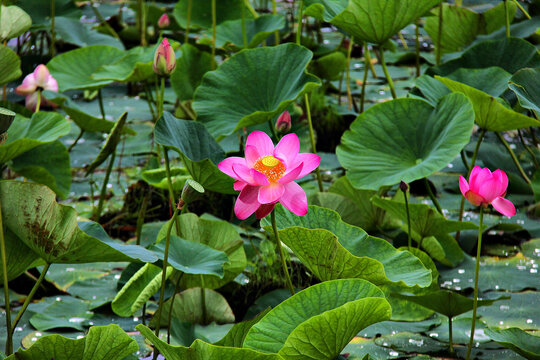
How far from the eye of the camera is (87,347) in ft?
3.37

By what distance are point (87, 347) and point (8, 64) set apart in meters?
1.03

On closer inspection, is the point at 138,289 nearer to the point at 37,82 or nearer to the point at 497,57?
the point at 37,82

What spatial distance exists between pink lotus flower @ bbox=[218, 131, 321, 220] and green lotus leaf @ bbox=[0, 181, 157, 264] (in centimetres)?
24

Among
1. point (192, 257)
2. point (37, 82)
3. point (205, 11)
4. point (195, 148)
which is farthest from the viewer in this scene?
point (205, 11)

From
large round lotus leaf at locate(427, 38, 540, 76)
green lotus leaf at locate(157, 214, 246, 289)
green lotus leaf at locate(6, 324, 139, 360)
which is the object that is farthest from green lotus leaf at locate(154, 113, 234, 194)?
large round lotus leaf at locate(427, 38, 540, 76)

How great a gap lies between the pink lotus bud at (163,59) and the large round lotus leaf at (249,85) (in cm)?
28

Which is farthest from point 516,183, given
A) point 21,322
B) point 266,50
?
point 21,322

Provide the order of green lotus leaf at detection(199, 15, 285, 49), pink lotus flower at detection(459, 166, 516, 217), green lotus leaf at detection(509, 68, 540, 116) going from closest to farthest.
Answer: pink lotus flower at detection(459, 166, 516, 217), green lotus leaf at detection(509, 68, 540, 116), green lotus leaf at detection(199, 15, 285, 49)

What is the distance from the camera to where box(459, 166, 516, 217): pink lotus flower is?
3.55 feet

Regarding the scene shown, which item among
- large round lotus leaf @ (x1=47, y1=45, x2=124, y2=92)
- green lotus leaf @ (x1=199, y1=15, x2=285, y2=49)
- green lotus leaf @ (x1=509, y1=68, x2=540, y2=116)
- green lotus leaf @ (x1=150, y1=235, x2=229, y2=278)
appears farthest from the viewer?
green lotus leaf @ (x1=199, y1=15, x2=285, y2=49)

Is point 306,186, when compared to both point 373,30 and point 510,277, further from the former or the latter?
point 510,277

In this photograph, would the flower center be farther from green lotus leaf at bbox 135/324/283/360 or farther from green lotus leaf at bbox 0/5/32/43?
green lotus leaf at bbox 0/5/32/43

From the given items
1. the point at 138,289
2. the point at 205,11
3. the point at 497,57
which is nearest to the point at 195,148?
the point at 138,289

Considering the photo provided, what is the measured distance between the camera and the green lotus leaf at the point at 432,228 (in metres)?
Result: 1.53
